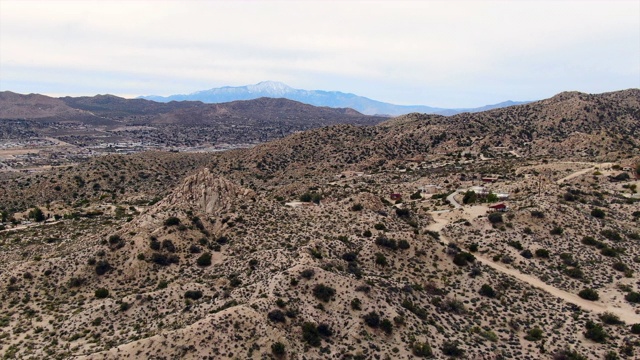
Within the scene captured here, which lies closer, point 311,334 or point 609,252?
point 311,334

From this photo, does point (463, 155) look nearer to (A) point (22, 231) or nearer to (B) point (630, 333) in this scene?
(B) point (630, 333)

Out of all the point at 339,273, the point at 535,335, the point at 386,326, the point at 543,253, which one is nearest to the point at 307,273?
the point at 339,273

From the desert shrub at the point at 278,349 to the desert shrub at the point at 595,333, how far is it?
22.1m

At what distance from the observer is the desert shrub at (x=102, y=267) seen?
38.7m

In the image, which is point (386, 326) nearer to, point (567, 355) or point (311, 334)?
point (311, 334)

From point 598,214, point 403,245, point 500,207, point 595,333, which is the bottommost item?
point 595,333

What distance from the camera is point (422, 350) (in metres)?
29.8

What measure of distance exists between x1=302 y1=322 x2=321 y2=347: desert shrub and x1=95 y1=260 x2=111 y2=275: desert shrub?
19.3 meters

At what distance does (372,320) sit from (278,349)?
7193 mm

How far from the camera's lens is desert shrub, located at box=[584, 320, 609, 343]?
107 feet

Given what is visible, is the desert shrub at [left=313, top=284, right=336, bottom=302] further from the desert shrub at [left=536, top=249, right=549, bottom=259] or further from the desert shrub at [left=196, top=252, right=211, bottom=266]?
the desert shrub at [left=536, top=249, right=549, bottom=259]

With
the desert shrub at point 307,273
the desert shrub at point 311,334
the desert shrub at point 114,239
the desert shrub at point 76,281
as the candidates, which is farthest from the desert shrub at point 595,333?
the desert shrub at point 76,281

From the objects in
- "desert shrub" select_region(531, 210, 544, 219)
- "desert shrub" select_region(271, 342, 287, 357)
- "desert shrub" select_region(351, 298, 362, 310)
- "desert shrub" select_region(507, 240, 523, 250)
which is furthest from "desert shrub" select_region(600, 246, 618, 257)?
"desert shrub" select_region(271, 342, 287, 357)

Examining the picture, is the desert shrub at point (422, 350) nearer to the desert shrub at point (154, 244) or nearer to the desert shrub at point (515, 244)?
the desert shrub at point (515, 244)
